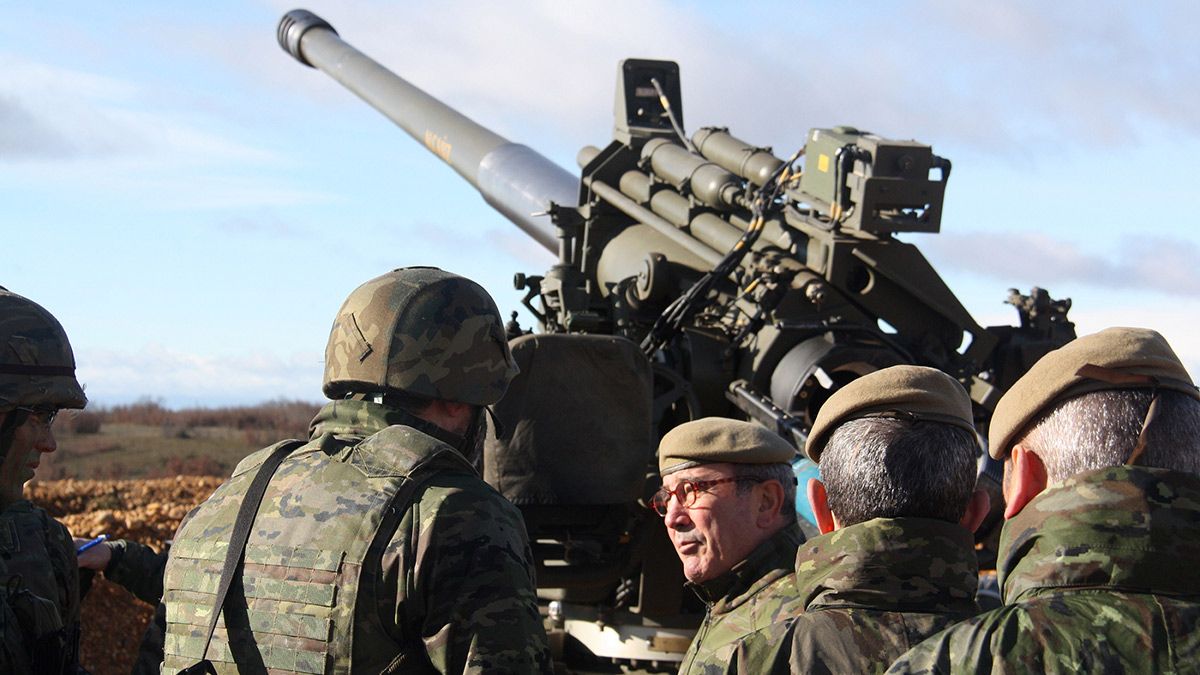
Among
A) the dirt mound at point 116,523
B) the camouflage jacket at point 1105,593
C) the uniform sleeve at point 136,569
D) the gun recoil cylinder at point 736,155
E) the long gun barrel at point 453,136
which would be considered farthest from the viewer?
the long gun barrel at point 453,136

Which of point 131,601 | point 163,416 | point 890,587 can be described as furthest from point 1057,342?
point 163,416

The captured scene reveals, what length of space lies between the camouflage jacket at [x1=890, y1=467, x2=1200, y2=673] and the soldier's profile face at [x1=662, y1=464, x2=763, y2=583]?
1.25 meters

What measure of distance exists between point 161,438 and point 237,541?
17.0 meters

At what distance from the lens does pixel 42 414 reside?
12.5ft

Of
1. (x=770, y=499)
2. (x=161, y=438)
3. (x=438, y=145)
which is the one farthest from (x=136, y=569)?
(x=161, y=438)

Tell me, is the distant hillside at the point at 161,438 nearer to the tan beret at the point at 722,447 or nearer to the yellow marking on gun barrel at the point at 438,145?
the yellow marking on gun barrel at the point at 438,145

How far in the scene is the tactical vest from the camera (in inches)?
106

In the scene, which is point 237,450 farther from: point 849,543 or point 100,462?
point 849,543

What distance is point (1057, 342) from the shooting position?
789 cm

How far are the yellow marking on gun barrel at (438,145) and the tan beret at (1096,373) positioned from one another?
34.4 feet

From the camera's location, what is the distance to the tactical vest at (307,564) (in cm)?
268

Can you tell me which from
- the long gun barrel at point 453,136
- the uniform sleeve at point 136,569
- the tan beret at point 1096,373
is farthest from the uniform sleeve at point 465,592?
the long gun barrel at point 453,136

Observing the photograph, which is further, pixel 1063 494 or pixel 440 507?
pixel 440 507

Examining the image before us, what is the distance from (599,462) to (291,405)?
1716 cm
